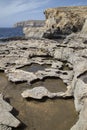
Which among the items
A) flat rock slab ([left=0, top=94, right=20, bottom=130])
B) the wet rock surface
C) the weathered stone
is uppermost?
flat rock slab ([left=0, top=94, right=20, bottom=130])

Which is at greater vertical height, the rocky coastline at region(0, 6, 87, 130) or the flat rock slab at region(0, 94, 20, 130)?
the flat rock slab at region(0, 94, 20, 130)

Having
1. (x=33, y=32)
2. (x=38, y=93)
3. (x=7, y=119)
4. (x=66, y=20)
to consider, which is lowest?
(x=33, y=32)

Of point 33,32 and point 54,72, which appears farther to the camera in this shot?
point 33,32

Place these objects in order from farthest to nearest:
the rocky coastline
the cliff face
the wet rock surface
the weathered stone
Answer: the cliff face < the weathered stone < the wet rock surface < the rocky coastline

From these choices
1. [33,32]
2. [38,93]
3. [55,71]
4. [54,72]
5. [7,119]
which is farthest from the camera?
[33,32]

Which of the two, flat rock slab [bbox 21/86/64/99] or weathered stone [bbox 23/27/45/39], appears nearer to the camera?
flat rock slab [bbox 21/86/64/99]

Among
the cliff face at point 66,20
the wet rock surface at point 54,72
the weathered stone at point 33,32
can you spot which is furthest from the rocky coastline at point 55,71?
the cliff face at point 66,20

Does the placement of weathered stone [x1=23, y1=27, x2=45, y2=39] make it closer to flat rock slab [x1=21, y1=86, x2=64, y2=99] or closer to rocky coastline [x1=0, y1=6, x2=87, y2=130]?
rocky coastline [x1=0, y1=6, x2=87, y2=130]

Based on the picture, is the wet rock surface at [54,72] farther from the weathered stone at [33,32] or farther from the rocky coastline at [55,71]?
the weathered stone at [33,32]

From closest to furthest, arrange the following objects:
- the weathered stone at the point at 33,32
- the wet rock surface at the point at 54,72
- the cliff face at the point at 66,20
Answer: the wet rock surface at the point at 54,72 → the weathered stone at the point at 33,32 → the cliff face at the point at 66,20

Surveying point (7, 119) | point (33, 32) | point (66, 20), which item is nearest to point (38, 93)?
point (7, 119)

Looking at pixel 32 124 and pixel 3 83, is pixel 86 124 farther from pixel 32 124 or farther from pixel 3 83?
pixel 3 83

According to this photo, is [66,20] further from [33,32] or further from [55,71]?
[55,71]

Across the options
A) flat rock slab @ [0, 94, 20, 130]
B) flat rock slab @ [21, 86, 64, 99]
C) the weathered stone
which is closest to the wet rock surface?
flat rock slab @ [21, 86, 64, 99]
